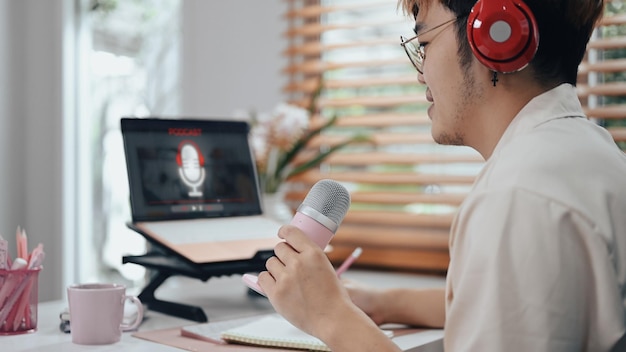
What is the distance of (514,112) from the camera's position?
93 cm

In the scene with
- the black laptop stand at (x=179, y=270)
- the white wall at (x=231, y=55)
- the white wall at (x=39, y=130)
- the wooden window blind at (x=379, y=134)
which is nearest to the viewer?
the black laptop stand at (x=179, y=270)

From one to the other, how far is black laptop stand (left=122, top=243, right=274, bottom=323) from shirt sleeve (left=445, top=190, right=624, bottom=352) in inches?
26.8

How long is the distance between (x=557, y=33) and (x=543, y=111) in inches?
4.5

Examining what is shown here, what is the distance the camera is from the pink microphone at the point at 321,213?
38.3 inches

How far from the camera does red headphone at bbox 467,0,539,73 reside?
869mm

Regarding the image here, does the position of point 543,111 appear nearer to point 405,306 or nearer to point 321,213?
point 321,213

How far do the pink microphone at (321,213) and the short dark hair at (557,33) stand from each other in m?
0.24

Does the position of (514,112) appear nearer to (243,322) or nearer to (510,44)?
(510,44)

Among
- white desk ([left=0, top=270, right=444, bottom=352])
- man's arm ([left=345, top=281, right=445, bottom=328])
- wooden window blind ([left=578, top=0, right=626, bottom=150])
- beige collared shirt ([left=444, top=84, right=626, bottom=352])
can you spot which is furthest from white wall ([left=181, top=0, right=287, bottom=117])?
beige collared shirt ([left=444, top=84, right=626, bottom=352])

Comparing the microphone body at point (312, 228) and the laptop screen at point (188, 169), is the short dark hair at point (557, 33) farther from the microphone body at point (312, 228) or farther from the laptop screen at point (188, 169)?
the laptop screen at point (188, 169)

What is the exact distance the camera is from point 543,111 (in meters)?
0.88

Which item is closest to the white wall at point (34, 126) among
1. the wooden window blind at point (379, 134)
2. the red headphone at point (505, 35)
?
the wooden window blind at point (379, 134)

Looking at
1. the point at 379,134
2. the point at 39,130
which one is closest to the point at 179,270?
the point at 379,134

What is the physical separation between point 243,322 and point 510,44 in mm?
684
